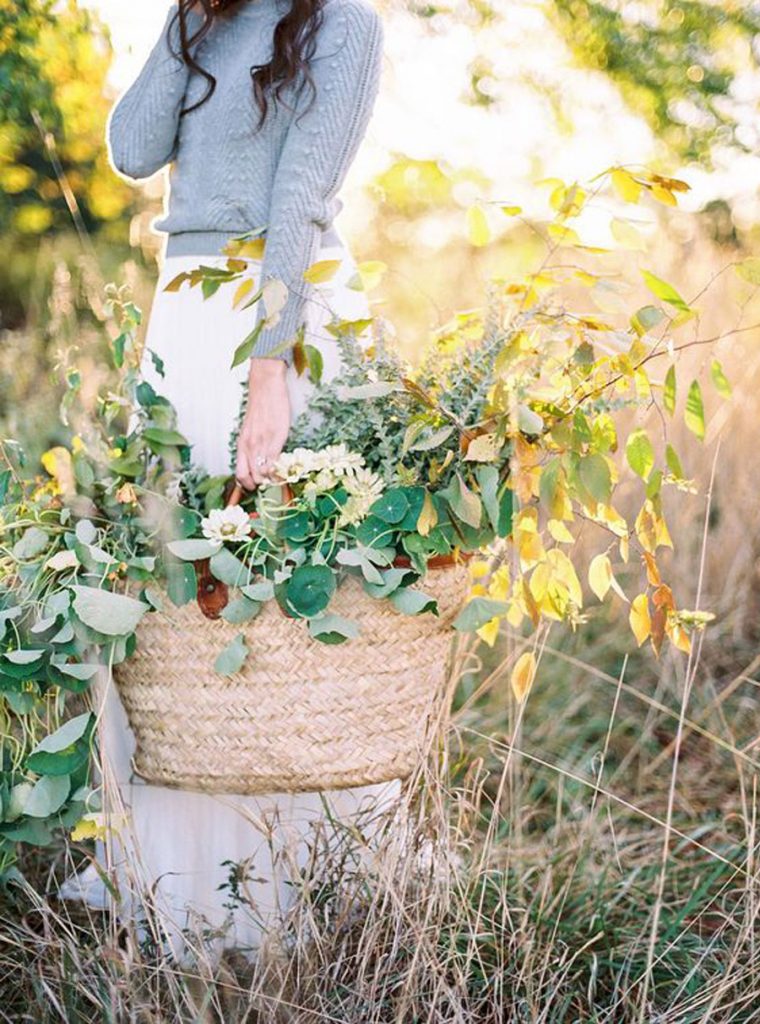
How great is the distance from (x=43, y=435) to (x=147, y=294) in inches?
33.2

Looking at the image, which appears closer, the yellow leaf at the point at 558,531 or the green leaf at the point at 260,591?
the green leaf at the point at 260,591

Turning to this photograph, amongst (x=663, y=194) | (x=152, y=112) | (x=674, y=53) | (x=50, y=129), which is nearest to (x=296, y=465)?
(x=663, y=194)

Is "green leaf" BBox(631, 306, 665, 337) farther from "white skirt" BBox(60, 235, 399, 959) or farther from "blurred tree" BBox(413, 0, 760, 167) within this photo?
"blurred tree" BBox(413, 0, 760, 167)

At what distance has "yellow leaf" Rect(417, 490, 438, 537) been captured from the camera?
148cm

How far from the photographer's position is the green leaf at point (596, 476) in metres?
1.48

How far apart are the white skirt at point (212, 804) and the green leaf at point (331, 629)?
0.37 m

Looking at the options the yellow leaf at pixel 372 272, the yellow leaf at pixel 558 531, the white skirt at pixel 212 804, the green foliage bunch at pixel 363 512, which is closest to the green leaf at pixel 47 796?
the green foliage bunch at pixel 363 512

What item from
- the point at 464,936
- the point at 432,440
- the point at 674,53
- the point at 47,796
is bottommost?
the point at 464,936

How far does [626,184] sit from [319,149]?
45 centimetres

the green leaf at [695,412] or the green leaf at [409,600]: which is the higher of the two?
the green leaf at [695,412]

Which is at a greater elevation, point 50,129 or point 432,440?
point 50,129

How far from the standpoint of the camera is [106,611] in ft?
4.91

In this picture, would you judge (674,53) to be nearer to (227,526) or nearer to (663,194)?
(663,194)

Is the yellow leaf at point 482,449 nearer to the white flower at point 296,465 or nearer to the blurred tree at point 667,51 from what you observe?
the white flower at point 296,465
